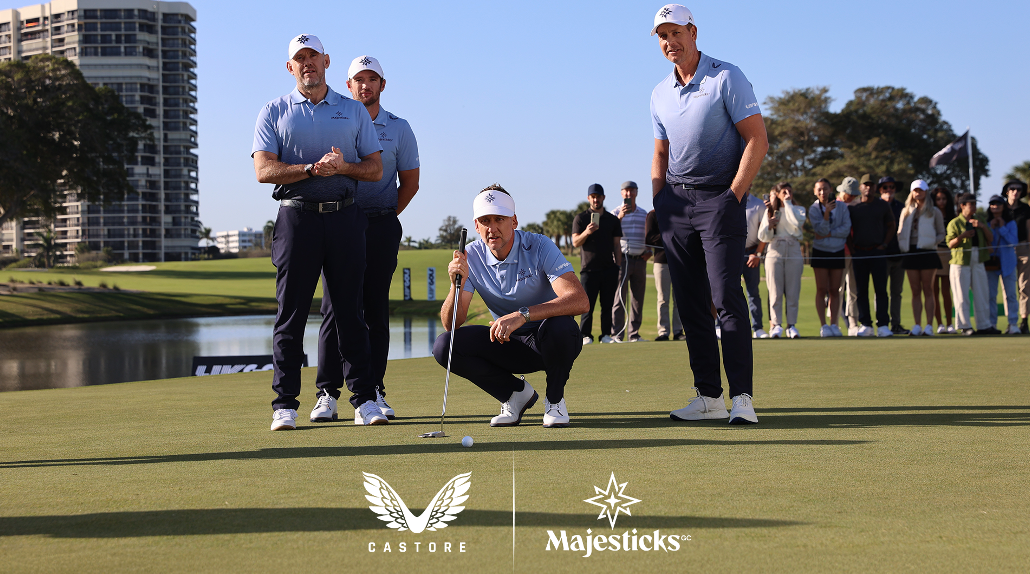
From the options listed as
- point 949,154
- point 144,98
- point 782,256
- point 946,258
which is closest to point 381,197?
point 782,256

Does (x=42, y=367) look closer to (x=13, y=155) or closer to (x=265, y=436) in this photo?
(x=265, y=436)

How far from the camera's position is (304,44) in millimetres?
4473

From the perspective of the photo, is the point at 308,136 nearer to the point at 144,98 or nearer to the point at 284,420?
the point at 284,420

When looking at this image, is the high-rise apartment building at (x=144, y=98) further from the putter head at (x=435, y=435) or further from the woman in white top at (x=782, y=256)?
the putter head at (x=435, y=435)

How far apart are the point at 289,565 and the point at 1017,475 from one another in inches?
95.8

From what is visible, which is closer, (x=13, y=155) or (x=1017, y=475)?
(x=1017, y=475)

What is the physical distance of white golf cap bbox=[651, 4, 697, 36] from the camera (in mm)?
4473

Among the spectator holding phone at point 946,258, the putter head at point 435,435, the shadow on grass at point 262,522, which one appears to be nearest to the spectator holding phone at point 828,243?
the spectator holding phone at point 946,258

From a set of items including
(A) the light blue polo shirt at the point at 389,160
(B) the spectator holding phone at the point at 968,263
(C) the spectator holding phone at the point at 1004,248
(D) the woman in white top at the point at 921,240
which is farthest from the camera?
(C) the spectator holding phone at the point at 1004,248

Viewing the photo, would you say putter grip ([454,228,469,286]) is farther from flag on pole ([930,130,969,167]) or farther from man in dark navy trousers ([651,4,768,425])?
flag on pole ([930,130,969,167])

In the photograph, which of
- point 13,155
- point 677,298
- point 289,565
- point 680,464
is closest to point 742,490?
point 680,464

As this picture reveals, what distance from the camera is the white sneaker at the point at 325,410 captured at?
15.6 ft

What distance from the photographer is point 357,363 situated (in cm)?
474

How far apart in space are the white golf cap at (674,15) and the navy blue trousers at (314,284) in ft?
6.36
